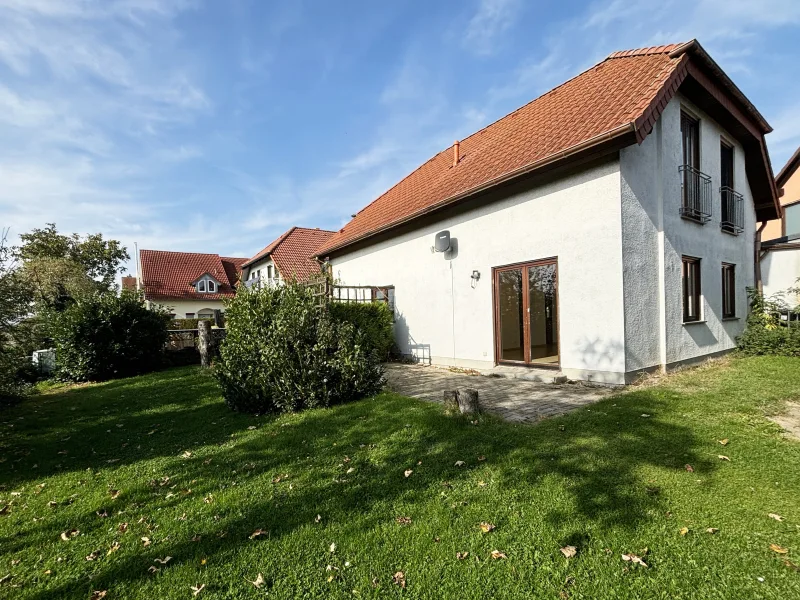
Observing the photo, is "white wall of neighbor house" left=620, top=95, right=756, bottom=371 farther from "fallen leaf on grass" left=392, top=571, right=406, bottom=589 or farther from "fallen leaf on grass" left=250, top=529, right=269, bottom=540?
"fallen leaf on grass" left=250, top=529, right=269, bottom=540

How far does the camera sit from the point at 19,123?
7473mm

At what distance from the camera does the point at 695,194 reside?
8516 mm

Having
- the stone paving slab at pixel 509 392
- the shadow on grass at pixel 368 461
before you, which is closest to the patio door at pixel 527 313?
the stone paving slab at pixel 509 392

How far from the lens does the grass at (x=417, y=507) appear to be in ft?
7.50

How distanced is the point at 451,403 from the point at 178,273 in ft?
116

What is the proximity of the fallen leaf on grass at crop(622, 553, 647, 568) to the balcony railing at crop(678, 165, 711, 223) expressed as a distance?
8007 millimetres

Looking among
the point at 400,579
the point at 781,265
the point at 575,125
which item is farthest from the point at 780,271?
the point at 400,579

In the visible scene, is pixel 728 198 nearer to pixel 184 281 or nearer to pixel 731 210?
pixel 731 210

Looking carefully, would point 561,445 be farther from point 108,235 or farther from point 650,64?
point 108,235

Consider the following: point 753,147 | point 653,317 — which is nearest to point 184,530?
point 653,317

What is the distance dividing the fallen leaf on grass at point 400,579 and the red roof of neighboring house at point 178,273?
32.2m

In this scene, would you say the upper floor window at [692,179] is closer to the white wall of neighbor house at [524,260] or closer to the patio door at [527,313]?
the white wall of neighbor house at [524,260]

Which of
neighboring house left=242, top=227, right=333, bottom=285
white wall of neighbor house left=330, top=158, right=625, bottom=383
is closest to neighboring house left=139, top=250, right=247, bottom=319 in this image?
neighboring house left=242, top=227, right=333, bottom=285

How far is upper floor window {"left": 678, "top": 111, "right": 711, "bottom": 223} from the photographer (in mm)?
8289
